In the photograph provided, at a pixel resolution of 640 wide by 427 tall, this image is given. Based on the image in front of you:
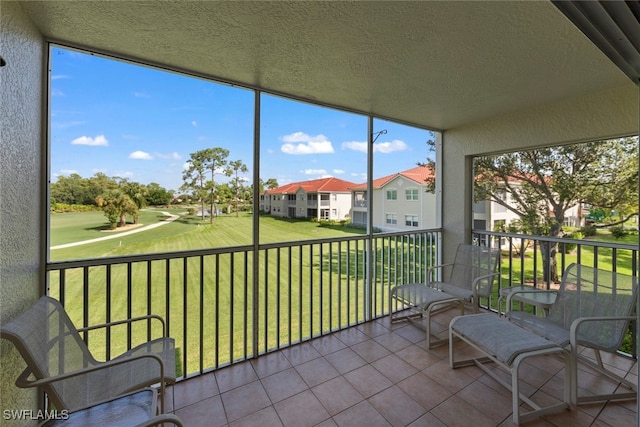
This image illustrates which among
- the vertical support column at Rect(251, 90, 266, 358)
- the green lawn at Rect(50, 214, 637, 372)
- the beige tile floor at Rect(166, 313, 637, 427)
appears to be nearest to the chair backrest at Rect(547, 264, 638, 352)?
the beige tile floor at Rect(166, 313, 637, 427)

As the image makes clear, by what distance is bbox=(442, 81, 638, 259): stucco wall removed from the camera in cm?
226

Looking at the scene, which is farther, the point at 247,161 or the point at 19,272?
the point at 247,161

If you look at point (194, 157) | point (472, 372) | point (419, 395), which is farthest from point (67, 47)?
point (472, 372)

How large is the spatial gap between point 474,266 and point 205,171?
3.17 meters

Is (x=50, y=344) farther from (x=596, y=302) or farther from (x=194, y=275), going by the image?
(x=596, y=302)

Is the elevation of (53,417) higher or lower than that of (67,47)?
lower

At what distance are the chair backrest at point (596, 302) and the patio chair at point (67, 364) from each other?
9.40 feet

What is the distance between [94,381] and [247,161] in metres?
1.80

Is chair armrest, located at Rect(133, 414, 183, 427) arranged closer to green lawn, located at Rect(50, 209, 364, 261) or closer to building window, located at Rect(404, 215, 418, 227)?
green lawn, located at Rect(50, 209, 364, 261)

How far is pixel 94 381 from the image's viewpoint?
4.69 ft

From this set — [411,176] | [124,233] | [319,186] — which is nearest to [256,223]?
[319,186]

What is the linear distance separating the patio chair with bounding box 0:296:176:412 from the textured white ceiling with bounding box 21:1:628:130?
160 centimetres

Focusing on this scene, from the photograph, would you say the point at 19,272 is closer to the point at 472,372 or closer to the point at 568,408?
the point at 472,372

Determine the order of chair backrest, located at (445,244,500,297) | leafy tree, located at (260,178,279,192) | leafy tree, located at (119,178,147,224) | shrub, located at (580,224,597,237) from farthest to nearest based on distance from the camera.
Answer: chair backrest, located at (445,244,500,297)
shrub, located at (580,224,597,237)
leafy tree, located at (260,178,279,192)
leafy tree, located at (119,178,147,224)
